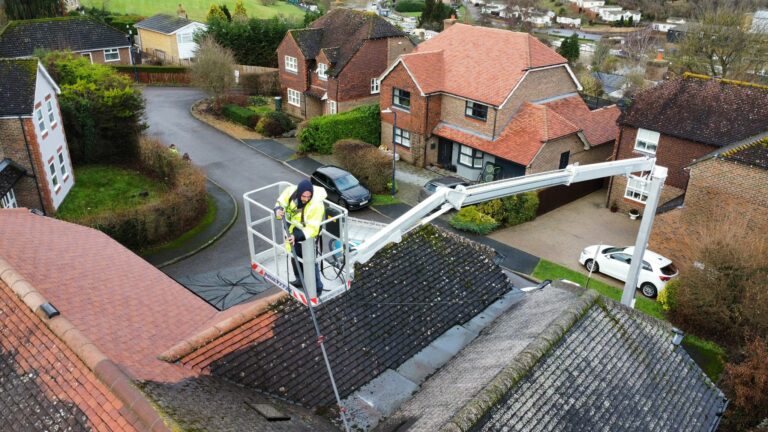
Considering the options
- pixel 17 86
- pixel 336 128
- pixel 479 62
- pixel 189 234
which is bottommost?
pixel 189 234

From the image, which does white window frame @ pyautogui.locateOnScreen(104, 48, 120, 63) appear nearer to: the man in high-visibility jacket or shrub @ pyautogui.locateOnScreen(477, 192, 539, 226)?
shrub @ pyautogui.locateOnScreen(477, 192, 539, 226)

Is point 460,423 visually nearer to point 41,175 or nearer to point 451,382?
point 451,382

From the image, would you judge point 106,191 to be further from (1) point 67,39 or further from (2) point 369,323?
(1) point 67,39

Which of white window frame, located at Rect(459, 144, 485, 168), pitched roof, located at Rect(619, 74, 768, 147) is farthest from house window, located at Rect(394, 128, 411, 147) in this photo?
pitched roof, located at Rect(619, 74, 768, 147)

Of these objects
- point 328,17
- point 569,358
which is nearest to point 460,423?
point 569,358

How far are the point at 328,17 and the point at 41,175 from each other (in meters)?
23.7

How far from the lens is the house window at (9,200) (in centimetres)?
2298

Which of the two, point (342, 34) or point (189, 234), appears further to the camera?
point (342, 34)

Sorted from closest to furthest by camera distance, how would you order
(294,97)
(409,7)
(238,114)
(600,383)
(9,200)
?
1. (600,383)
2. (9,200)
3. (238,114)
4. (294,97)
5. (409,7)

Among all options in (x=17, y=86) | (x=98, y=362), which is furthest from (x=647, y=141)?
(x=17, y=86)

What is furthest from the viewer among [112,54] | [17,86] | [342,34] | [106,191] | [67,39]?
[112,54]

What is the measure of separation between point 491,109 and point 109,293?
22.4m

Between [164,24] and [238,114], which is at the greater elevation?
[164,24]

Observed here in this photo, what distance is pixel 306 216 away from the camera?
882 cm
